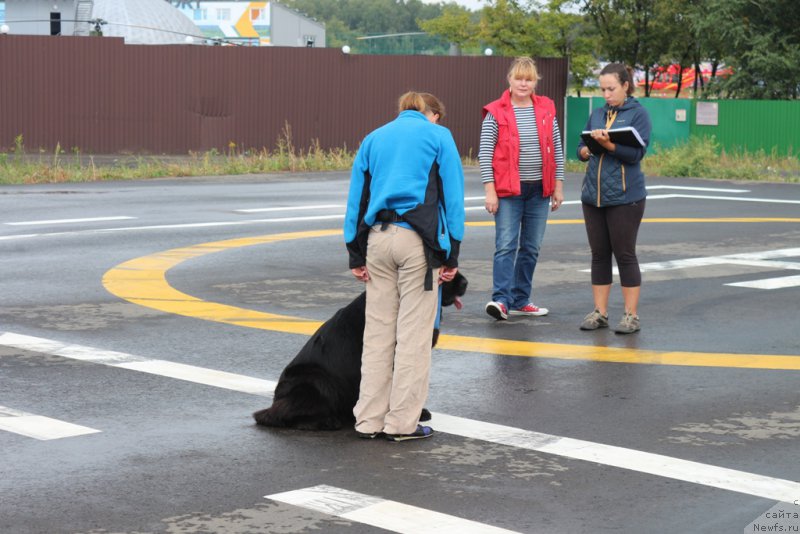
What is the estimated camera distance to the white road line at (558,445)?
5.57 meters

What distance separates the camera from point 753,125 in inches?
1316

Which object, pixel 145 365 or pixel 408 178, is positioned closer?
pixel 408 178

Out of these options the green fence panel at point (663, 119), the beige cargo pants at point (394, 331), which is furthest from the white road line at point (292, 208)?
the green fence panel at point (663, 119)

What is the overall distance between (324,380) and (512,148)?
373 cm

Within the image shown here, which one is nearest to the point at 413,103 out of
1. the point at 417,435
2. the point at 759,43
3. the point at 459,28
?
the point at 417,435

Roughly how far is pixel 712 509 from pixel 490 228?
11.6 m

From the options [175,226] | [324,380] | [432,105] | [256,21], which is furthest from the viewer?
[256,21]

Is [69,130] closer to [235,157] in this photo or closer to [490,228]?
[235,157]

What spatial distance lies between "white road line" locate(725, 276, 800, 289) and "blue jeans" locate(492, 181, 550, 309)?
2700 millimetres

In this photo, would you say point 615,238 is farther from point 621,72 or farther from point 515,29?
point 515,29

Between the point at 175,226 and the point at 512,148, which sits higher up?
the point at 512,148

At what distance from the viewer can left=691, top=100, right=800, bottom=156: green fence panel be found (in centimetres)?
3297

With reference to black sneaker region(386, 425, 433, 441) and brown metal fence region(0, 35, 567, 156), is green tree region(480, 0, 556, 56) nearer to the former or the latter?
brown metal fence region(0, 35, 567, 156)

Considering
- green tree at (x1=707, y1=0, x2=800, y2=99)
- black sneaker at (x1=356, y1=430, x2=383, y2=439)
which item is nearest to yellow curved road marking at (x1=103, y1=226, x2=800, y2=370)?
black sneaker at (x1=356, y1=430, x2=383, y2=439)
